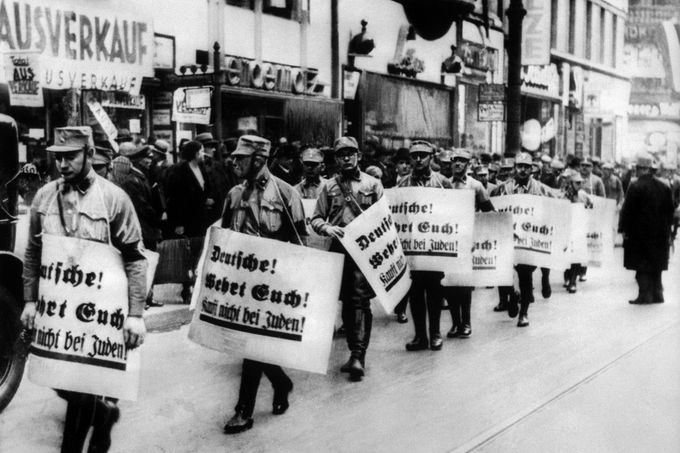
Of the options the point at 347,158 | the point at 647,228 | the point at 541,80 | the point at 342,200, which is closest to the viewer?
the point at 347,158

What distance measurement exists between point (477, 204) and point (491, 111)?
13.8 metres

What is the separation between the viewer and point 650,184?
12.2 m

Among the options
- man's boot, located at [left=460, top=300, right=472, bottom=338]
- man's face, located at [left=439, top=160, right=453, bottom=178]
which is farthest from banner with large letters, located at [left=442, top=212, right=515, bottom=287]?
man's face, located at [left=439, top=160, right=453, bottom=178]

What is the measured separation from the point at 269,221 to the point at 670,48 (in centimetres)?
1375

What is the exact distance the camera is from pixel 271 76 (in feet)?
57.8

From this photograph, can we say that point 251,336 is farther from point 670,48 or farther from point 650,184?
point 670,48

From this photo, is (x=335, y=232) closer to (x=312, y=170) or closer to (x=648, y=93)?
(x=312, y=170)

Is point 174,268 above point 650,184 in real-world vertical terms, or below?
below

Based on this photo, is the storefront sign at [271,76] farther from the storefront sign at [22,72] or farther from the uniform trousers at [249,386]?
the uniform trousers at [249,386]

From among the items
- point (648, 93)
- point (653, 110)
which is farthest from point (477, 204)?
point (653, 110)

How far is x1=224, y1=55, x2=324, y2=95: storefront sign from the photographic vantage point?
55.2 feet

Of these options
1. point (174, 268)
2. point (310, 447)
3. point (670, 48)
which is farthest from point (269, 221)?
point (670, 48)

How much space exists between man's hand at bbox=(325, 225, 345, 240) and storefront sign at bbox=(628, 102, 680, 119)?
3580 cm

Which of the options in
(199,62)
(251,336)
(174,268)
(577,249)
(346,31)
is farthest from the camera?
(346,31)
